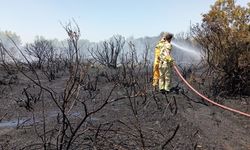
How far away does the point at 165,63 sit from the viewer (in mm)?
10242

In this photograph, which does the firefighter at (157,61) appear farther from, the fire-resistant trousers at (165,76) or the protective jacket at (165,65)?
the fire-resistant trousers at (165,76)

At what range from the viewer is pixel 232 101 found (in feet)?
35.7

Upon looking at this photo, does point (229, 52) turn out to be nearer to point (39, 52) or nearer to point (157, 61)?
point (157, 61)

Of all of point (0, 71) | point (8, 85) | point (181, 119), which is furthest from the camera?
point (0, 71)

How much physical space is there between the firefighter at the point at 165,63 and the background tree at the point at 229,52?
168 centimetres

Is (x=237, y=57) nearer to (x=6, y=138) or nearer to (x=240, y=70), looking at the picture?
(x=240, y=70)

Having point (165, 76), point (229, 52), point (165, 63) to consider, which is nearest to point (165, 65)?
point (165, 63)

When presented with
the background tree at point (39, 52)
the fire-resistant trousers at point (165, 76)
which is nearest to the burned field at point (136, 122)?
the fire-resistant trousers at point (165, 76)

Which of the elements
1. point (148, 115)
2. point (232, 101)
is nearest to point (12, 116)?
point (148, 115)

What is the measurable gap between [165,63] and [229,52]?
98.9 inches

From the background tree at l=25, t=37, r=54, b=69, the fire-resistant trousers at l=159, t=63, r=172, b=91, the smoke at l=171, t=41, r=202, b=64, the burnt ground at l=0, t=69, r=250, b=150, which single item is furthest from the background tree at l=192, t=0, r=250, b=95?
the smoke at l=171, t=41, r=202, b=64

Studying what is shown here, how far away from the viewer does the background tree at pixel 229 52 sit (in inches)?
455

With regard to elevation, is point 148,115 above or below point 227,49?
below

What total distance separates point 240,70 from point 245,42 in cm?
108
